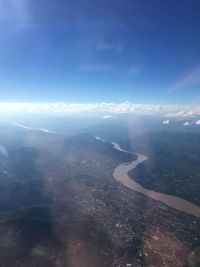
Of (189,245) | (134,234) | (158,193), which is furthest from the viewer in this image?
(158,193)

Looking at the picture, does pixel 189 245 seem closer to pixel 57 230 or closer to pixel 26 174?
pixel 57 230

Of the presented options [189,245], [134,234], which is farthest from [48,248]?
[189,245]

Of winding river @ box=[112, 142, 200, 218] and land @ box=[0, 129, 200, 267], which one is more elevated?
land @ box=[0, 129, 200, 267]

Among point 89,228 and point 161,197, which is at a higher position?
point 89,228

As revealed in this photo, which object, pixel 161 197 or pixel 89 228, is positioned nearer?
pixel 89 228

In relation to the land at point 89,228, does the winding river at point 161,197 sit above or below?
below

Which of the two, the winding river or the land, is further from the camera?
the winding river

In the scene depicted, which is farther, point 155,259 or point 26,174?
point 26,174

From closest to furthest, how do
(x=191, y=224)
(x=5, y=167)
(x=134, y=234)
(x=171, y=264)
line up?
(x=171, y=264) < (x=134, y=234) < (x=191, y=224) < (x=5, y=167)

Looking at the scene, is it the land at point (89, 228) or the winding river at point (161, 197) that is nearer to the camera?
the land at point (89, 228)
